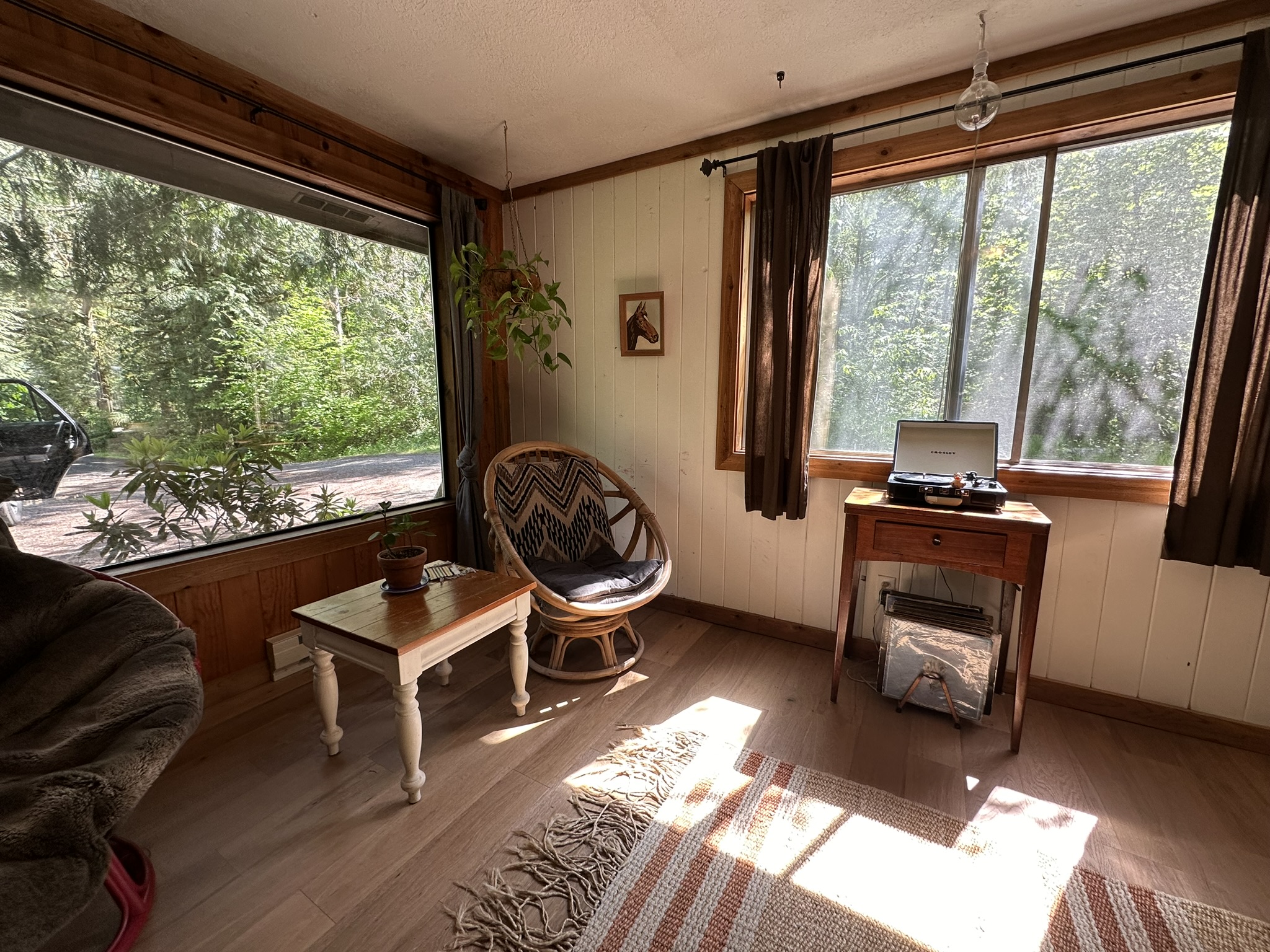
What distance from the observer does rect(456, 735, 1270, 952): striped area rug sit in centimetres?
114

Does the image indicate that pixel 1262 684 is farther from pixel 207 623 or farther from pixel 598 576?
pixel 207 623

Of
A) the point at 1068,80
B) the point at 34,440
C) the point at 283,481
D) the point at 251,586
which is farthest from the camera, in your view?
the point at 283,481

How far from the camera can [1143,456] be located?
1.85 metres

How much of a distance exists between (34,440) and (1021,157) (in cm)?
340

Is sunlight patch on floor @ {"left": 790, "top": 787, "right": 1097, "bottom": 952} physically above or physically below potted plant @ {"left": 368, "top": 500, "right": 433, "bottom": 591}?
below

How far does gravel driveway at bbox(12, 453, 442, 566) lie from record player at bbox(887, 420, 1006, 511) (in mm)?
2215

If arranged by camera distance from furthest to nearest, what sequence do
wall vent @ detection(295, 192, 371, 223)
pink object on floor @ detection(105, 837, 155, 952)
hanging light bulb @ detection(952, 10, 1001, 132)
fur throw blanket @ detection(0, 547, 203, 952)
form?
wall vent @ detection(295, 192, 371, 223) < hanging light bulb @ detection(952, 10, 1001, 132) < pink object on floor @ detection(105, 837, 155, 952) < fur throw blanket @ detection(0, 547, 203, 952)

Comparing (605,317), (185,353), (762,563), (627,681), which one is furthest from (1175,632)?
(185,353)

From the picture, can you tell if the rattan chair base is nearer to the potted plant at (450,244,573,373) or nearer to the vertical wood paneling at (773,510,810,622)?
the vertical wood paneling at (773,510,810,622)

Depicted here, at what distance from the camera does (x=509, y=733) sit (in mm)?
1829

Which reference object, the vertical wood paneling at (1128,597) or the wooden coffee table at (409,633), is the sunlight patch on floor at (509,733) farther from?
the vertical wood paneling at (1128,597)

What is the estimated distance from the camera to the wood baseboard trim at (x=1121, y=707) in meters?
1.75

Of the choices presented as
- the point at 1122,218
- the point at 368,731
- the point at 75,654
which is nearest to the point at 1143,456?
the point at 1122,218

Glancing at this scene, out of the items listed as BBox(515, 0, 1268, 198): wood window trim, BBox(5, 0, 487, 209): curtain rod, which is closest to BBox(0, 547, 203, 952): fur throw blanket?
BBox(5, 0, 487, 209): curtain rod
